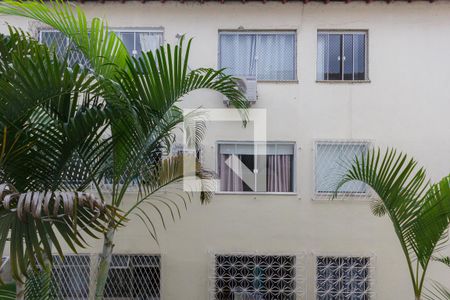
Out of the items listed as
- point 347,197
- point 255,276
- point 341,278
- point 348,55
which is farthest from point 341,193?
point 348,55

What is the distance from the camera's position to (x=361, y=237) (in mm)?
5293

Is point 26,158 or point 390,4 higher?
point 390,4

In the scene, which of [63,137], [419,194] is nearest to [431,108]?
[419,194]

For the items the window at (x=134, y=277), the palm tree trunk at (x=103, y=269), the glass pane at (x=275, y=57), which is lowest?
the window at (x=134, y=277)

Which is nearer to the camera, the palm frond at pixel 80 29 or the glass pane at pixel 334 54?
the palm frond at pixel 80 29

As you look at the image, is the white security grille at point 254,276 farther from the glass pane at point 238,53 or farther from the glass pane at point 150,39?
the glass pane at point 150,39

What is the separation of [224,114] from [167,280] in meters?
2.40

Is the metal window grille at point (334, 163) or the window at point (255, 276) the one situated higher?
the metal window grille at point (334, 163)

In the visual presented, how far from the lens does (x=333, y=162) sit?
17.8 feet

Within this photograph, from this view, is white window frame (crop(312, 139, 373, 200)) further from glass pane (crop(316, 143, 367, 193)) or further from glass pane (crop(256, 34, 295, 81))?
glass pane (crop(256, 34, 295, 81))

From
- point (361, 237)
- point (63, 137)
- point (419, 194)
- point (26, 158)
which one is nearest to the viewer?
point (26, 158)

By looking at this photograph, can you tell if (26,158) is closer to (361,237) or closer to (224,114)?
(224,114)

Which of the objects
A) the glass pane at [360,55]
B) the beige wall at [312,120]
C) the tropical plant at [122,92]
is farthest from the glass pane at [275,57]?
the tropical plant at [122,92]

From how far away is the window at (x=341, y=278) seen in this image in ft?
17.5
